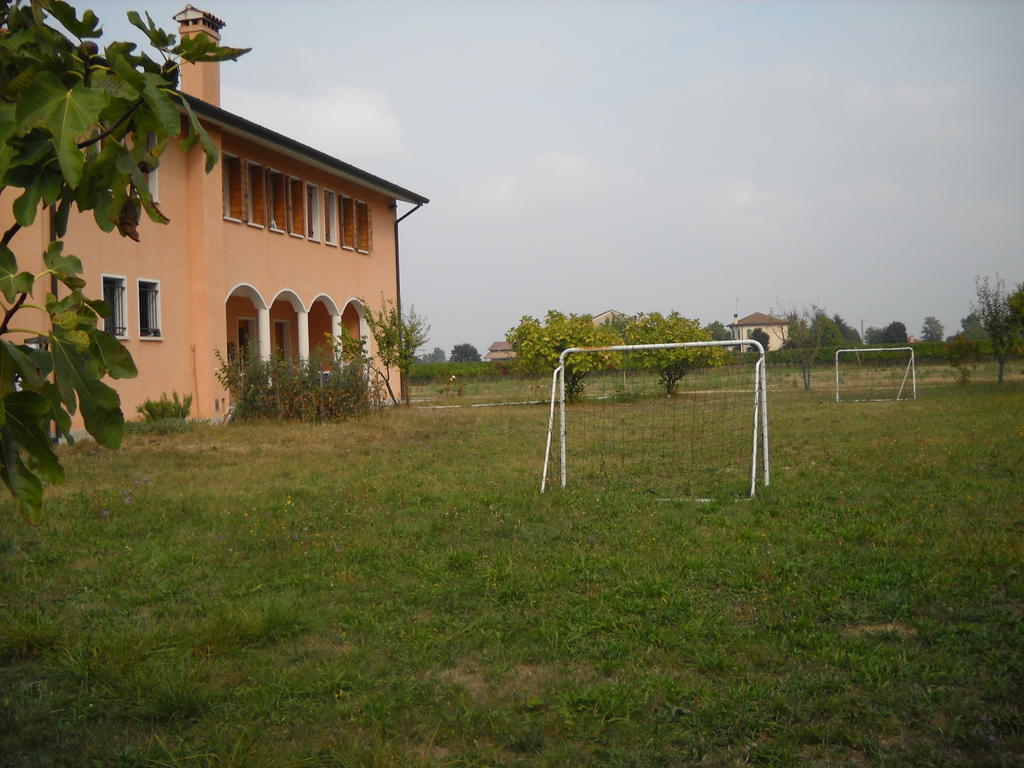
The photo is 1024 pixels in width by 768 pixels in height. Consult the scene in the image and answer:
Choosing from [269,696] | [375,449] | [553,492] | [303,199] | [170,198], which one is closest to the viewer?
[269,696]

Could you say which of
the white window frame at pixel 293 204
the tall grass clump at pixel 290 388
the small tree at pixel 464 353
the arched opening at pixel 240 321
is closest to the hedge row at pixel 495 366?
the arched opening at pixel 240 321

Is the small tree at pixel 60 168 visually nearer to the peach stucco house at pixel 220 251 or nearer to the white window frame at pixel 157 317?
the peach stucco house at pixel 220 251

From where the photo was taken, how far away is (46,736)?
142 inches

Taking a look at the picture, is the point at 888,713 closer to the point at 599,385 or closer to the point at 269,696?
the point at 269,696

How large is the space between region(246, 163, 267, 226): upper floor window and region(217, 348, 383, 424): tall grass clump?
5.29m

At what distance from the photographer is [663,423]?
52.5ft

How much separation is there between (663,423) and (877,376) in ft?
74.9

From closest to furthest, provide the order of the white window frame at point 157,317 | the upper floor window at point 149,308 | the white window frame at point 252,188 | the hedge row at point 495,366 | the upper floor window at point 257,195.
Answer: the white window frame at point 157,317 → the upper floor window at point 149,308 → the white window frame at point 252,188 → the upper floor window at point 257,195 → the hedge row at point 495,366

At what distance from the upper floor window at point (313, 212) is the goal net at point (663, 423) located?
7.73m

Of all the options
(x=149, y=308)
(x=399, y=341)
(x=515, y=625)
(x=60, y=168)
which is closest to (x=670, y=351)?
(x=399, y=341)

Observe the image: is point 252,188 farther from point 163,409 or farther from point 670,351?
point 670,351

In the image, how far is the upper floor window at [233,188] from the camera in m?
19.8

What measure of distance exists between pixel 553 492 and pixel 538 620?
3.91m

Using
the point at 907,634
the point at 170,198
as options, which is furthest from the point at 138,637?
the point at 170,198
